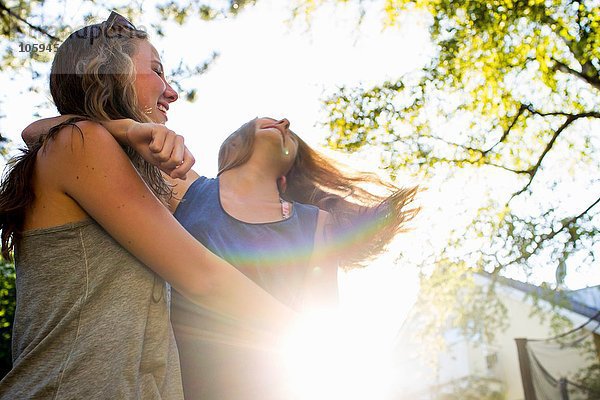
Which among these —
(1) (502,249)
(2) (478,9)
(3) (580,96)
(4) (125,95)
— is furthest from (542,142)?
(4) (125,95)

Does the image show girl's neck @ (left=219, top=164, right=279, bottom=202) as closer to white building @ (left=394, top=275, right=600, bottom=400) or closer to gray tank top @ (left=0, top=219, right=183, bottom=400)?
gray tank top @ (left=0, top=219, right=183, bottom=400)

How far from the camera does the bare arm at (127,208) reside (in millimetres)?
1258

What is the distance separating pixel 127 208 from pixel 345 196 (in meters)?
1.54

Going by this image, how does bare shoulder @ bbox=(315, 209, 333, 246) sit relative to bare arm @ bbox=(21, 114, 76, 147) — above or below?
above

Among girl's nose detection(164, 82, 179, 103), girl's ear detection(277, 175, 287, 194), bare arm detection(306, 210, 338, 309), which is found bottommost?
bare arm detection(306, 210, 338, 309)

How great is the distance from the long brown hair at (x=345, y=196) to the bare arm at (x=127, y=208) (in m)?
0.97

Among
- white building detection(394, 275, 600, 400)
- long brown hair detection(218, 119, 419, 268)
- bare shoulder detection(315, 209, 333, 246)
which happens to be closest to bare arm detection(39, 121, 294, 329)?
bare shoulder detection(315, 209, 333, 246)

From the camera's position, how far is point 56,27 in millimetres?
4723

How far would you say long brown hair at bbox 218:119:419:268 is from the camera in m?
2.44

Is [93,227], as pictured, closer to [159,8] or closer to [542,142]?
[159,8]

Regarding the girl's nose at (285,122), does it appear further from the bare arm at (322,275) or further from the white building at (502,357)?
Answer: the white building at (502,357)

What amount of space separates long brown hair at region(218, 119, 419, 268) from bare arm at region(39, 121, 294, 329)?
975mm

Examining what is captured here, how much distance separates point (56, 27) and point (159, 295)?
3904mm

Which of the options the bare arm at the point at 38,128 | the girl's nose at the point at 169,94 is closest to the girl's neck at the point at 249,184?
the girl's nose at the point at 169,94
